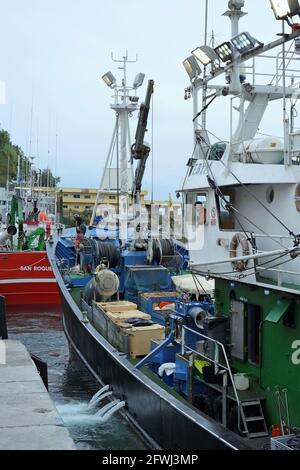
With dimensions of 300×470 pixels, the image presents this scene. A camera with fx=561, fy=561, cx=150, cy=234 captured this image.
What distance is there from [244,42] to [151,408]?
6219 mm

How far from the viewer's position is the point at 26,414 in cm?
582

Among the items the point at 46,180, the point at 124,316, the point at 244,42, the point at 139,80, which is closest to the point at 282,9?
the point at 244,42

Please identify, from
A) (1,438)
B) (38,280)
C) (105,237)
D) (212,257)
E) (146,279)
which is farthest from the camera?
(38,280)

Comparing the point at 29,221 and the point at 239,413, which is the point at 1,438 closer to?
the point at 239,413

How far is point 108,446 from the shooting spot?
34.1ft

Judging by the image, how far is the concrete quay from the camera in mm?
5074

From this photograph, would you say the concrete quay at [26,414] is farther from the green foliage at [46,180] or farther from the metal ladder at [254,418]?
the green foliage at [46,180]

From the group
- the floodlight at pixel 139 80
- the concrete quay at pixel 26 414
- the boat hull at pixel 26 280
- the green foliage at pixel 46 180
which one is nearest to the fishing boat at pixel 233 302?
the concrete quay at pixel 26 414

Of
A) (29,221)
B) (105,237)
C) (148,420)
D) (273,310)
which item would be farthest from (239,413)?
(29,221)

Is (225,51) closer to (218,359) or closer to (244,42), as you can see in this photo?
(244,42)

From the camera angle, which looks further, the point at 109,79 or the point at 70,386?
the point at 109,79

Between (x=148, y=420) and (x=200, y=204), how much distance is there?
390 cm

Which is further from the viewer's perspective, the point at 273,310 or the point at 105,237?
the point at 105,237

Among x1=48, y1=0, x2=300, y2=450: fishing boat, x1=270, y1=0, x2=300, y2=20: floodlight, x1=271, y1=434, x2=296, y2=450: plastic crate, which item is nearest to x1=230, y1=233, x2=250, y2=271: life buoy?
x1=48, y1=0, x2=300, y2=450: fishing boat
